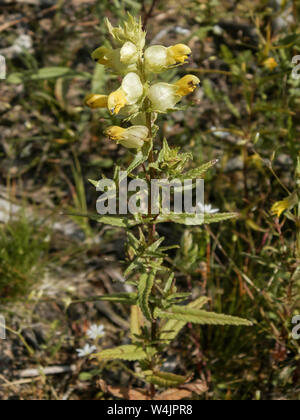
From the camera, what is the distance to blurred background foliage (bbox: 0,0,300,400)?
257cm

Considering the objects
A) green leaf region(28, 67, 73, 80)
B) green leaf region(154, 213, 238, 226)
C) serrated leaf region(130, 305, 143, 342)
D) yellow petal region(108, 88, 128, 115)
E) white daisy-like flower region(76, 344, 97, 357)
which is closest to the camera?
yellow petal region(108, 88, 128, 115)

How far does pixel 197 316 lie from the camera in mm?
1983

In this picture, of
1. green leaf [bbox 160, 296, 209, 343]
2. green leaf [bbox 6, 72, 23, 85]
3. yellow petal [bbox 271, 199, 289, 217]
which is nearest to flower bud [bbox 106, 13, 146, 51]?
yellow petal [bbox 271, 199, 289, 217]

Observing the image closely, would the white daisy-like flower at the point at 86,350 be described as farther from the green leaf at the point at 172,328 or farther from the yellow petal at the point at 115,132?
the yellow petal at the point at 115,132

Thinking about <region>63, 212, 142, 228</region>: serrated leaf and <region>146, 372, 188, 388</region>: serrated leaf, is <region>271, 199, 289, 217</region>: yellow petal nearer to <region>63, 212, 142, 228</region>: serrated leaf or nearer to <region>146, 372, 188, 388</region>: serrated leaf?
<region>63, 212, 142, 228</region>: serrated leaf

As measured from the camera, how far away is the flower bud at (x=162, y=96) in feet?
5.33

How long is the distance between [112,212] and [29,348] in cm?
119

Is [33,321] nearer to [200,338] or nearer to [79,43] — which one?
[200,338]

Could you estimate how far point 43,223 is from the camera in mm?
3195

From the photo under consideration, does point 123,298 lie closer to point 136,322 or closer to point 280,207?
point 136,322

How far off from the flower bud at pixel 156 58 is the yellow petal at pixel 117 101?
17 centimetres

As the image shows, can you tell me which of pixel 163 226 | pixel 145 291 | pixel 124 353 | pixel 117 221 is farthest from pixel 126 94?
pixel 163 226

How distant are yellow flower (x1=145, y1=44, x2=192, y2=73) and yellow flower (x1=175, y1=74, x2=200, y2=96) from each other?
78mm
